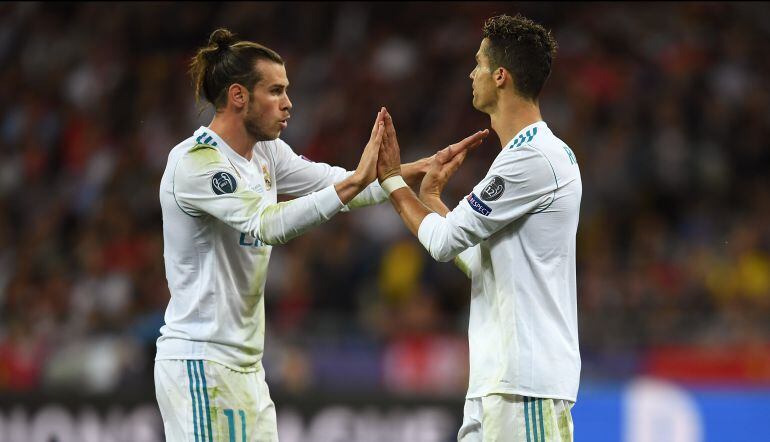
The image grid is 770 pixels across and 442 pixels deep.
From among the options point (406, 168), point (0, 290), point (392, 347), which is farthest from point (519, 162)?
point (0, 290)

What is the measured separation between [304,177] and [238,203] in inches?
32.2

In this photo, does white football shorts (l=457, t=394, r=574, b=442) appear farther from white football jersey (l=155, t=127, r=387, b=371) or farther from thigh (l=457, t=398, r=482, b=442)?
white football jersey (l=155, t=127, r=387, b=371)

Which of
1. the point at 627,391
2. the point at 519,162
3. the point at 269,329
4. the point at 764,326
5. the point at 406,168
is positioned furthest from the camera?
the point at 269,329

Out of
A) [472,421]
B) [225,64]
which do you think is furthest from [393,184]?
[472,421]

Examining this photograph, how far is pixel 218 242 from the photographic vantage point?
442cm

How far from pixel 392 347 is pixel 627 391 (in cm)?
241

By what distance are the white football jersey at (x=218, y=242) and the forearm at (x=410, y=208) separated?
0.30 metres

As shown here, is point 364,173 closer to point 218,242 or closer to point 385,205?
point 218,242

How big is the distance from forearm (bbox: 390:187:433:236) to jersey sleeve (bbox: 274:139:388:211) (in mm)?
429

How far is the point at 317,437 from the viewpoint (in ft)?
24.0

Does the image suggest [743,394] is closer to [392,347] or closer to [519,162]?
[392,347]

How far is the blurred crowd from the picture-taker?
903cm

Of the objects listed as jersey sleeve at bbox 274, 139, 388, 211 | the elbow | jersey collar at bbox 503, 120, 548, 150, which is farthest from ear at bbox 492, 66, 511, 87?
jersey sleeve at bbox 274, 139, 388, 211

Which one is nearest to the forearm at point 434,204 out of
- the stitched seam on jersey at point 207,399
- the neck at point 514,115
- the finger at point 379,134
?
the finger at point 379,134
